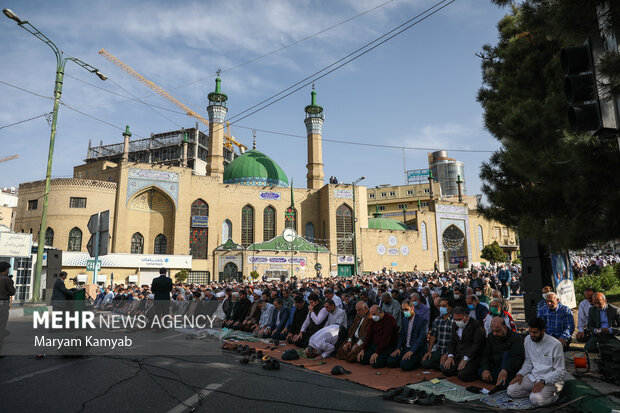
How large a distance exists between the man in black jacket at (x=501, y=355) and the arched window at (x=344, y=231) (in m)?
31.6

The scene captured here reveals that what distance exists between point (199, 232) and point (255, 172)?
1023 cm

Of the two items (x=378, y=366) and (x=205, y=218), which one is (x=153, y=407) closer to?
(x=378, y=366)

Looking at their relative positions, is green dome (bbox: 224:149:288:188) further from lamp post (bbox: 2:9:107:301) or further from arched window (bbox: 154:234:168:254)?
lamp post (bbox: 2:9:107:301)

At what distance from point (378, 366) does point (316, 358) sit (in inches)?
56.0

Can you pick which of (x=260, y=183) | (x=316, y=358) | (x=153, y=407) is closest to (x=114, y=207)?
(x=260, y=183)

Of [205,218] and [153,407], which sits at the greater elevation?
[205,218]

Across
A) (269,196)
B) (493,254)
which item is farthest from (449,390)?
(493,254)

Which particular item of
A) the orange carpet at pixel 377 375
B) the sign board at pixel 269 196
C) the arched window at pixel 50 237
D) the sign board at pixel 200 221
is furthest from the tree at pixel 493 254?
the arched window at pixel 50 237

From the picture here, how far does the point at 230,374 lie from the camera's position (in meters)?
5.73

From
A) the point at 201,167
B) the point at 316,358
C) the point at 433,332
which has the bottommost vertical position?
the point at 316,358

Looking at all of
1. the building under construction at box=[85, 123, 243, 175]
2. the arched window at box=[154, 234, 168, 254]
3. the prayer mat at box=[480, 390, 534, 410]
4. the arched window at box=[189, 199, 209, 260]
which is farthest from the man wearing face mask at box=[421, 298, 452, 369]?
the building under construction at box=[85, 123, 243, 175]

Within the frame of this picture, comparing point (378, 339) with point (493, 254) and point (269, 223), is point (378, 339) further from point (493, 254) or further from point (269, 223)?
point (493, 254)

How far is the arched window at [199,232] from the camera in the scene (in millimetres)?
33812

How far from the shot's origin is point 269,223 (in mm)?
37781
